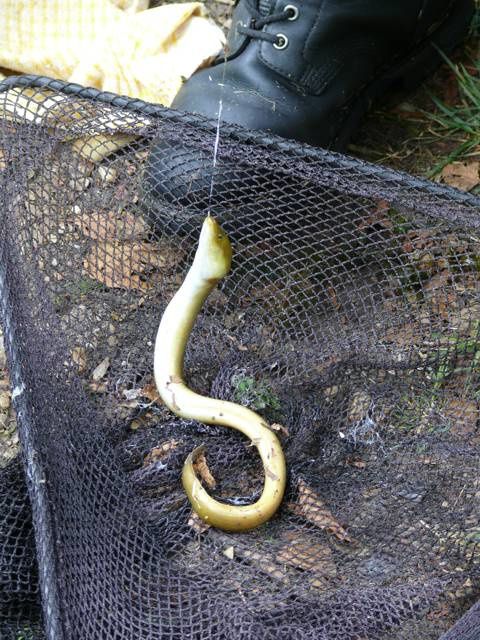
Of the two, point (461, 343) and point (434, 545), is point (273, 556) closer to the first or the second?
point (434, 545)

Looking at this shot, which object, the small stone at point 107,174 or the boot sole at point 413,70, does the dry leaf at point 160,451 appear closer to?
the small stone at point 107,174

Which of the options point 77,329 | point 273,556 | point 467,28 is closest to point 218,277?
point 77,329

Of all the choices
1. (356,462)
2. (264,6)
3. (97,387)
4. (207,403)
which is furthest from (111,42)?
(356,462)

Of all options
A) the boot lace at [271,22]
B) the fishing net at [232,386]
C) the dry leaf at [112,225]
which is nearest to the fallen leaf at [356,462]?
the fishing net at [232,386]

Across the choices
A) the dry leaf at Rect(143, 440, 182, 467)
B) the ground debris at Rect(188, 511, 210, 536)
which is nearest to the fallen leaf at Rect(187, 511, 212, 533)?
the ground debris at Rect(188, 511, 210, 536)

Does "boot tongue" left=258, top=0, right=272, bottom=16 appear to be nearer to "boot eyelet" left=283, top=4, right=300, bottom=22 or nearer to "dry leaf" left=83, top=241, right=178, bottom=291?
"boot eyelet" left=283, top=4, right=300, bottom=22

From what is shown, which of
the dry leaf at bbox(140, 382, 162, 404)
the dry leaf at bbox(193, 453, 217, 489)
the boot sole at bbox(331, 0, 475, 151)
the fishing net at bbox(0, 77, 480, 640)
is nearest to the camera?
the fishing net at bbox(0, 77, 480, 640)
